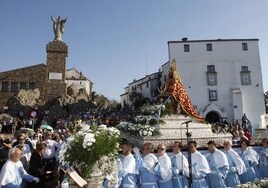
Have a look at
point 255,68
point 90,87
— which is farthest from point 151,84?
point 90,87

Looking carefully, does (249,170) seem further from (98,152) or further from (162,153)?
(98,152)

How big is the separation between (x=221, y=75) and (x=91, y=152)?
115 feet

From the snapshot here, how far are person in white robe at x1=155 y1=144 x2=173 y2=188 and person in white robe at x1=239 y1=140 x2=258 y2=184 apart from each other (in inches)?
120

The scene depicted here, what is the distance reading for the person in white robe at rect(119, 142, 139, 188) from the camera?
717 centimetres

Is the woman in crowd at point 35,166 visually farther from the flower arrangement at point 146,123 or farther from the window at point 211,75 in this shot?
the window at point 211,75

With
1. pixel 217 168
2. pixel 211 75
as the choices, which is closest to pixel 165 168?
pixel 217 168

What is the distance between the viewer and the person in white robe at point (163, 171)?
24.5ft

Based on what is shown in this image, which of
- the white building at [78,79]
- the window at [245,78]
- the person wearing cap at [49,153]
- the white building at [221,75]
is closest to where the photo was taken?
the person wearing cap at [49,153]

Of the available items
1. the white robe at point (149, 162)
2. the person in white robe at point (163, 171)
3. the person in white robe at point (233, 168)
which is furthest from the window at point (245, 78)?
the white robe at point (149, 162)

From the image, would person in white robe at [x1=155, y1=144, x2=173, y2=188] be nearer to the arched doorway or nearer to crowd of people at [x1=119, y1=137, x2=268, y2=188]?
crowd of people at [x1=119, y1=137, x2=268, y2=188]

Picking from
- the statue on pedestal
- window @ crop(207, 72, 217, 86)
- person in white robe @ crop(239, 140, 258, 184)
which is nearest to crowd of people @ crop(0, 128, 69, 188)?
person in white robe @ crop(239, 140, 258, 184)

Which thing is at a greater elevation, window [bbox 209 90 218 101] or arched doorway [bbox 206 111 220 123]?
window [bbox 209 90 218 101]

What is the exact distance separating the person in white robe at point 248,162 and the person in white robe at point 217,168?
1.21 meters

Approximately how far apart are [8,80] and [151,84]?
2481 cm
